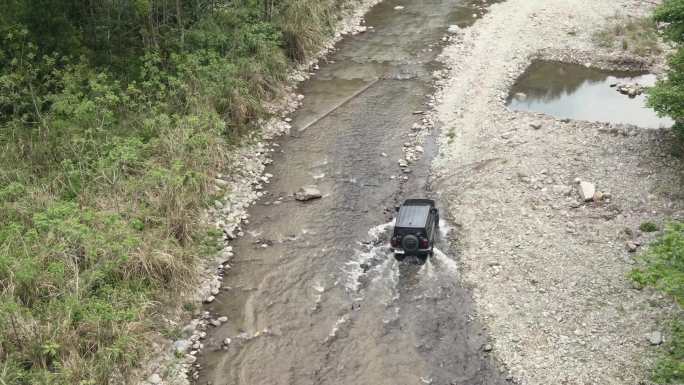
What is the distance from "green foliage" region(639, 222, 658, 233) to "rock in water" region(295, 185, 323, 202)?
8.11 metres

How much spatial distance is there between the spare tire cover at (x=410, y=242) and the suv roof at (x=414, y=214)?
0.26 meters

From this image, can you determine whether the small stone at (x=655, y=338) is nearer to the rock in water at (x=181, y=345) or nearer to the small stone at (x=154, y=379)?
the rock in water at (x=181, y=345)

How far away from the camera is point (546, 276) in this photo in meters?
12.7

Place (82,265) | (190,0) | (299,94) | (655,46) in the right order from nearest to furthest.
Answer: (82,265), (190,0), (299,94), (655,46)

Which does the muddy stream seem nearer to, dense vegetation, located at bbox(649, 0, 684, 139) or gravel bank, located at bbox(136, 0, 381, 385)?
gravel bank, located at bbox(136, 0, 381, 385)

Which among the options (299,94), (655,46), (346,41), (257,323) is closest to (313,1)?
(346,41)

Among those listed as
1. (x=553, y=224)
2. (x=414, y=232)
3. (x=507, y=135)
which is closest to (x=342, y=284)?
(x=414, y=232)

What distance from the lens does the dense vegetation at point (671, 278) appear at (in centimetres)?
898

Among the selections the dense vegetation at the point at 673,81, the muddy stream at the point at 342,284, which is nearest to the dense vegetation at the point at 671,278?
the muddy stream at the point at 342,284

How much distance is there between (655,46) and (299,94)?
1450 cm

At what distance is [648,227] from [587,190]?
5.95ft

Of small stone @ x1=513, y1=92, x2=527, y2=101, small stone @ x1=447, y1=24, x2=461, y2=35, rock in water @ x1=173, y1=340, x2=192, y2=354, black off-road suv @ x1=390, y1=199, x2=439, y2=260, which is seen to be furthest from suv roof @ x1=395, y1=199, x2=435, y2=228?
small stone @ x1=447, y1=24, x2=461, y2=35

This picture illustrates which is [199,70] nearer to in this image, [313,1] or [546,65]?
[313,1]

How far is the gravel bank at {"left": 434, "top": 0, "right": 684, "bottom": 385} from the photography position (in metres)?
11.2
